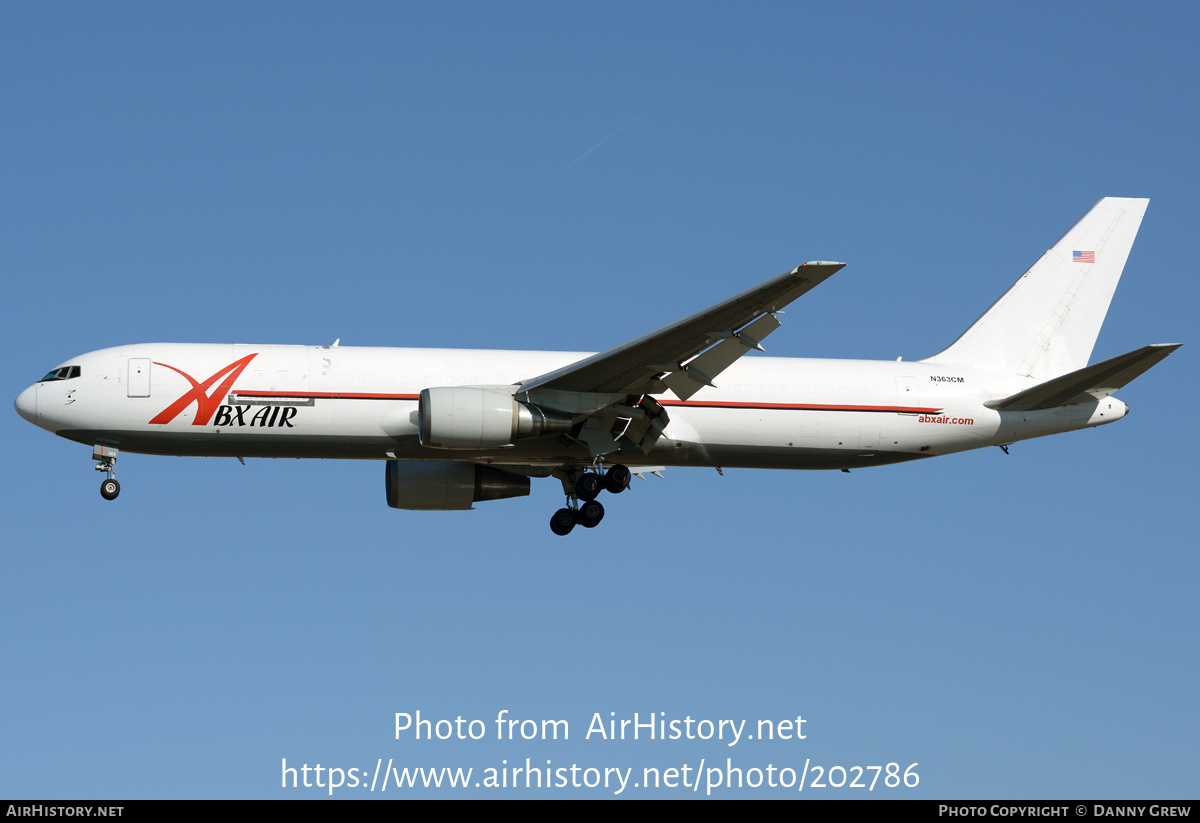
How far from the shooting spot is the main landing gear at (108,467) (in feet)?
107

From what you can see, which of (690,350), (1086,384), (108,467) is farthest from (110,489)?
(1086,384)

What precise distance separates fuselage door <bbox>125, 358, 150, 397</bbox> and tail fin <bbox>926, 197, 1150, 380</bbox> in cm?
1910

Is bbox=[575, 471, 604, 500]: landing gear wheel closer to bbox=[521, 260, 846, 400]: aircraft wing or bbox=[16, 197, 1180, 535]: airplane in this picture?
bbox=[16, 197, 1180, 535]: airplane

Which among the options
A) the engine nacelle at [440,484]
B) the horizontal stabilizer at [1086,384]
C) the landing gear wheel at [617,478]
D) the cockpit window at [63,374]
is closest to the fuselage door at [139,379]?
the cockpit window at [63,374]

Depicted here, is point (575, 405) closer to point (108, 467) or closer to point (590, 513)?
point (590, 513)

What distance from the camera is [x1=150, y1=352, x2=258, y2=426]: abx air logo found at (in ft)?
106

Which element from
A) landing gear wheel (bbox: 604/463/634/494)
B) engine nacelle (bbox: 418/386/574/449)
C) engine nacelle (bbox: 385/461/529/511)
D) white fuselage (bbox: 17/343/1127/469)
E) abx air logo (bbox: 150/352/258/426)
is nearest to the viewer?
engine nacelle (bbox: 418/386/574/449)

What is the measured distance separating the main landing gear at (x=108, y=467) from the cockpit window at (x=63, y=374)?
1654 mm

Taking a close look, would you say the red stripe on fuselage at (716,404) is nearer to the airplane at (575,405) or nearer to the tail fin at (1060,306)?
the airplane at (575,405)

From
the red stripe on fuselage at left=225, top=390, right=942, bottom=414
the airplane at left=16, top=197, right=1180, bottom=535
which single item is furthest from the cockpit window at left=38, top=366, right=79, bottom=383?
the red stripe on fuselage at left=225, top=390, right=942, bottom=414

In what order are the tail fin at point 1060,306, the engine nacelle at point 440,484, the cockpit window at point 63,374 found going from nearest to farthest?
the cockpit window at point 63,374 → the engine nacelle at point 440,484 → the tail fin at point 1060,306

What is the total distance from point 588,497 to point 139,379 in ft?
34.4

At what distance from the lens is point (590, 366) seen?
3098 cm

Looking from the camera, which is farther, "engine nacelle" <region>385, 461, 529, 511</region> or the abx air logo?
"engine nacelle" <region>385, 461, 529, 511</region>
